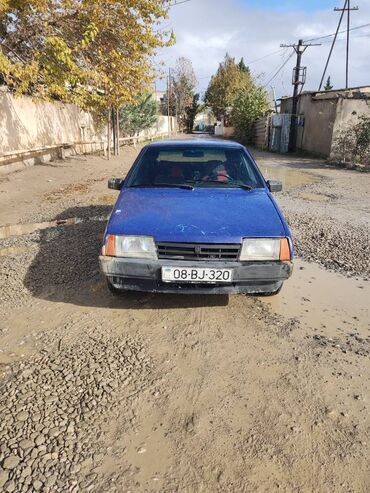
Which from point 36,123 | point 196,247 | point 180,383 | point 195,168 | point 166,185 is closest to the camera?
point 180,383

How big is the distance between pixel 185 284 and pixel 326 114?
1856cm

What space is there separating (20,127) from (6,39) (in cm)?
356

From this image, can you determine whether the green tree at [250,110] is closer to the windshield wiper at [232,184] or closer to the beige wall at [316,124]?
the beige wall at [316,124]

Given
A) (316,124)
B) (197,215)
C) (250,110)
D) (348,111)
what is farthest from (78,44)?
(250,110)

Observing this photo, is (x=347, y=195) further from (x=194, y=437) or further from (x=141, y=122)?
(x=141, y=122)

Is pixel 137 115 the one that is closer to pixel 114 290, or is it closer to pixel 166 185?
pixel 166 185

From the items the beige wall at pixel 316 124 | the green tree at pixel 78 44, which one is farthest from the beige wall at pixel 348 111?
the green tree at pixel 78 44

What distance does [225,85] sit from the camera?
57.6m

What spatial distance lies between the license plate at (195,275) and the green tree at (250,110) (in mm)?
29861

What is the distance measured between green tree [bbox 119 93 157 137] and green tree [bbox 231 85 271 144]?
7348 mm

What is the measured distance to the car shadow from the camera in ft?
11.9

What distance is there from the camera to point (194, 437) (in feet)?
6.94

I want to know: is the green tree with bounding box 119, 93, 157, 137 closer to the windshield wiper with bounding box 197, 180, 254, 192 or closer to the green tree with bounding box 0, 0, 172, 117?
the green tree with bounding box 0, 0, 172, 117

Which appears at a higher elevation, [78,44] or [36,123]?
[78,44]
